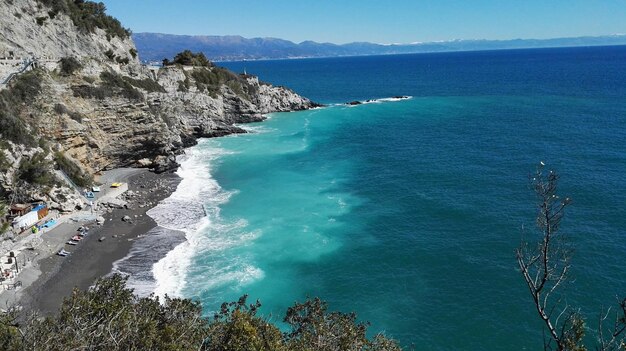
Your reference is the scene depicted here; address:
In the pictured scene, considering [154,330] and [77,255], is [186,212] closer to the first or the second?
[77,255]

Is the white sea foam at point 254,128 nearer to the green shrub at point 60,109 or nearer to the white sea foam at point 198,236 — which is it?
the white sea foam at point 198,236

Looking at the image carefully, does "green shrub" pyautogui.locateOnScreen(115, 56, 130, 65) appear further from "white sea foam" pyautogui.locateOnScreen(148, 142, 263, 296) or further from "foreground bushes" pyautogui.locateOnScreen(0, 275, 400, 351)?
"foreground bushes" pyautogui.locateOnScreen(0, 275, 400, 351)

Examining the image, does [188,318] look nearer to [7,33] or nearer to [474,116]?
[7,33]

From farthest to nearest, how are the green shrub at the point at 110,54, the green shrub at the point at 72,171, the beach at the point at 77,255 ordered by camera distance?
the green shrub at the point at 110,54
the green shrub at the point at 72,171
the beach at the point at 77,255

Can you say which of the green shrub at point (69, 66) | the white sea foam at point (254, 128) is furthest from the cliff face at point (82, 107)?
the white sea foam at point (254, 128)

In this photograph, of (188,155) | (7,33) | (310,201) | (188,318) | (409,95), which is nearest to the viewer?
(188,318)

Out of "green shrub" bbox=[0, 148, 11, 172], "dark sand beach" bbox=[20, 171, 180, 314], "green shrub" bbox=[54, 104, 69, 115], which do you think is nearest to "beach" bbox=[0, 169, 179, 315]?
"dark sand beach" bbox=[20, 171, 180, 314]

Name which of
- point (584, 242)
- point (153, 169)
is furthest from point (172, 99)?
point (584, 242)
